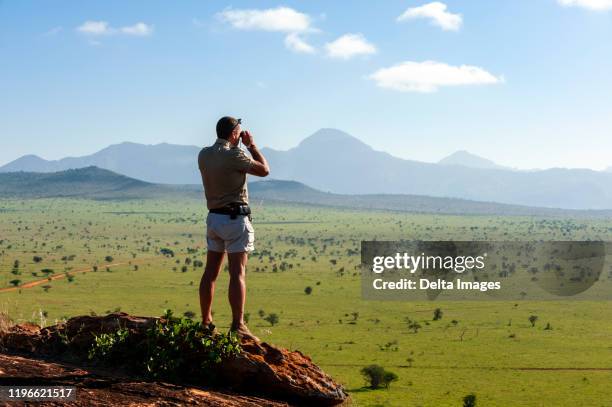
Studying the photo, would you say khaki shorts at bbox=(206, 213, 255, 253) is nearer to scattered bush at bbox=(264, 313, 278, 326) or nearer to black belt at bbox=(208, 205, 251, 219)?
black belt at bbox=(208, 205, 251, 219)

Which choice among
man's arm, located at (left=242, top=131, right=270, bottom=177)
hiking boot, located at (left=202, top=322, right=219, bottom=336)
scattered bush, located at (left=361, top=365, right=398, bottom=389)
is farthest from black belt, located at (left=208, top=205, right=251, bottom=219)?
scattered bush, located at (left=361, top=365, right=398, bottom=389)

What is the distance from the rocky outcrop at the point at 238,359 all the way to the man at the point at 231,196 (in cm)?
59

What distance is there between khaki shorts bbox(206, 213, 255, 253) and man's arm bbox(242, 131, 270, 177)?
64cm

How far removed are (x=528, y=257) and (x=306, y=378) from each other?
133 meters

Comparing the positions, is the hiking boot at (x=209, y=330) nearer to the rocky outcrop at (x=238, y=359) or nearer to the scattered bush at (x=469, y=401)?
the rocky outcrop at (x=238, y=359)

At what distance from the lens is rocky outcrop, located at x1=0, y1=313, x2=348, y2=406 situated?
31.4 ft

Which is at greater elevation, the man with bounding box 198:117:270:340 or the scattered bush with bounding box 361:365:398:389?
the man with bounding box 198:117:270:340

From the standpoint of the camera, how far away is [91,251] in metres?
132

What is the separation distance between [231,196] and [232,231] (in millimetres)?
472

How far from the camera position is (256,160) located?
1040cm

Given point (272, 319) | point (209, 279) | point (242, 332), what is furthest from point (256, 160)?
point (272, 319)

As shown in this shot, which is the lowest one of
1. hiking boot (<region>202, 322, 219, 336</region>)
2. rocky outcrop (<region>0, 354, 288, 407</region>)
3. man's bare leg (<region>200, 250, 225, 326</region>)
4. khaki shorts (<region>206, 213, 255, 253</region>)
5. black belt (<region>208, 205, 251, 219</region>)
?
rocky outcrop (<region>0, 354, 288, 407</region>)

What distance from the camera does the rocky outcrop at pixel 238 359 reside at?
31.4 feet

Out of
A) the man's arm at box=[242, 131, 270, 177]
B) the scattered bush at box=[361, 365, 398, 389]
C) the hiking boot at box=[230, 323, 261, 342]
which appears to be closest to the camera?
the man's arm at box=[242, 131, 270, 177]
